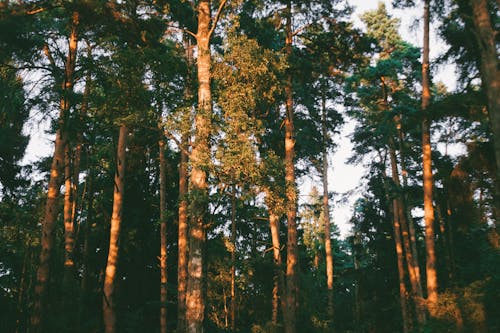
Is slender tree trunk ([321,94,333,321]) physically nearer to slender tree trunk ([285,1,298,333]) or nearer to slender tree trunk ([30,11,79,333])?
slender tree trunk ([285,1,298,333])

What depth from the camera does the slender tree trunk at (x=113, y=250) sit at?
11461mm

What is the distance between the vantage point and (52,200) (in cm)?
1112

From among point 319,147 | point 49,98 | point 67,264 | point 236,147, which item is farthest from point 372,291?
point 49,98

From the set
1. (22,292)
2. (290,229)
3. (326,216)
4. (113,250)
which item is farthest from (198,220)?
(326,216)

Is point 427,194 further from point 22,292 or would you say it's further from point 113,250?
point 22,292

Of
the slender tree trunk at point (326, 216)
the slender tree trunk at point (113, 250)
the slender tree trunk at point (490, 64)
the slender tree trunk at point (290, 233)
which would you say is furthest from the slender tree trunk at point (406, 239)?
the slender tree trunk at point (113, 250)

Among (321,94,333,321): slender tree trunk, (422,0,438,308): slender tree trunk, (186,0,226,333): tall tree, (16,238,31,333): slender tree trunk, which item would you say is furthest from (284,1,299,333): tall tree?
(16,238,31,333): slender tree trunk

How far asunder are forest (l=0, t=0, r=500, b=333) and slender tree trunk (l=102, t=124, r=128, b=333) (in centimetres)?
7

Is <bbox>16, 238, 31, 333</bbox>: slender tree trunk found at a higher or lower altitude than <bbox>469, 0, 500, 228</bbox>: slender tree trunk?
lower

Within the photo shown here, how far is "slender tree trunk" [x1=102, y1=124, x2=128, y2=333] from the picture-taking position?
11.5 metres

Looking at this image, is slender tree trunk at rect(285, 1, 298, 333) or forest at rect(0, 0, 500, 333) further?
slender tree trunk at rect(285, 1, 298, 333)

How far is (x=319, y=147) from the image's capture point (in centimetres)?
1933

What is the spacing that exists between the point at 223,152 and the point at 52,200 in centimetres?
587

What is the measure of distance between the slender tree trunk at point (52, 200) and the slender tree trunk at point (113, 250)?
1758mm
